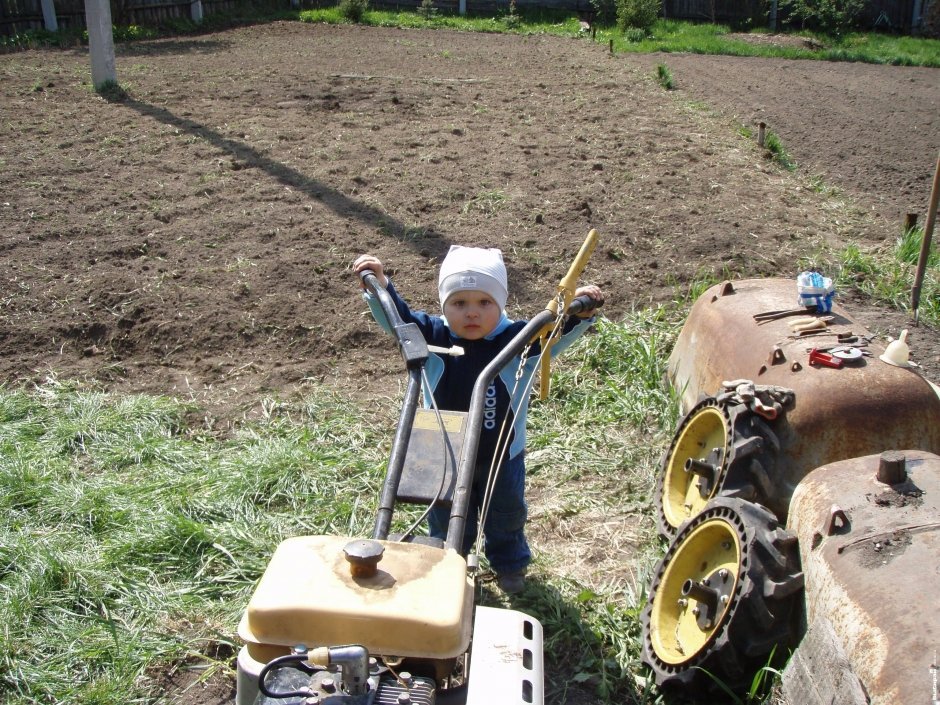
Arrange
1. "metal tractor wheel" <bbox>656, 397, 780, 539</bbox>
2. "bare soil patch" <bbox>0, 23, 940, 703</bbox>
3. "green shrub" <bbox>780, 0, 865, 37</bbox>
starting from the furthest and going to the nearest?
"green shrub" <bbox>780, 0, 865, 37</bbox>, "bare soil patch" <bbox>0, 23, 940, 703</bbox>, "metal tractor wheel" <bbox>656, 397, 780, 539</bbox>

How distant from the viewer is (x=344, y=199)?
763 cm

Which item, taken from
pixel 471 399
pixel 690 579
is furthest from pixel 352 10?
pixel 690 579

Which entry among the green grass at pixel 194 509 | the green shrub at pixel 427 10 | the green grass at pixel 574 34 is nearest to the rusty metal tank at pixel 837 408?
the green grass at pixel 194 509

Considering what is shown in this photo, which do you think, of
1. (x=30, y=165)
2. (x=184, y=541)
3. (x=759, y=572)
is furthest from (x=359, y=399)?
(x=30, y=165)

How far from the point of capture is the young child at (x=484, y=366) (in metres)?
3.23

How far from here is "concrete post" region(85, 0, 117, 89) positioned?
35.3 ft

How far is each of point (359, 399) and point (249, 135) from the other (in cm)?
504

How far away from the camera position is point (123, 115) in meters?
9.83

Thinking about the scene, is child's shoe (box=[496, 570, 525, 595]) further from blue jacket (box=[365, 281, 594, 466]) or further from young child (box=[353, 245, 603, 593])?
blue jacket (box=[365, 281, 594, 466])

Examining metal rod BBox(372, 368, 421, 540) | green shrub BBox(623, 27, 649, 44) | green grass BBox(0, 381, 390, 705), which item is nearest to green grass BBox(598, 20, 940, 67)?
green shrub BBox(623, 27, 649, 44)

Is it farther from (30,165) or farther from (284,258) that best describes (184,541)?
(30,165)

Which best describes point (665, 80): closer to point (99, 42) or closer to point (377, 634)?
point (99, 42)

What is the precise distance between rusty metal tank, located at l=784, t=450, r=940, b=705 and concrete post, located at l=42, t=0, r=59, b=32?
17170 millimetres

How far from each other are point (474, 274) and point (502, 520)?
910mm
